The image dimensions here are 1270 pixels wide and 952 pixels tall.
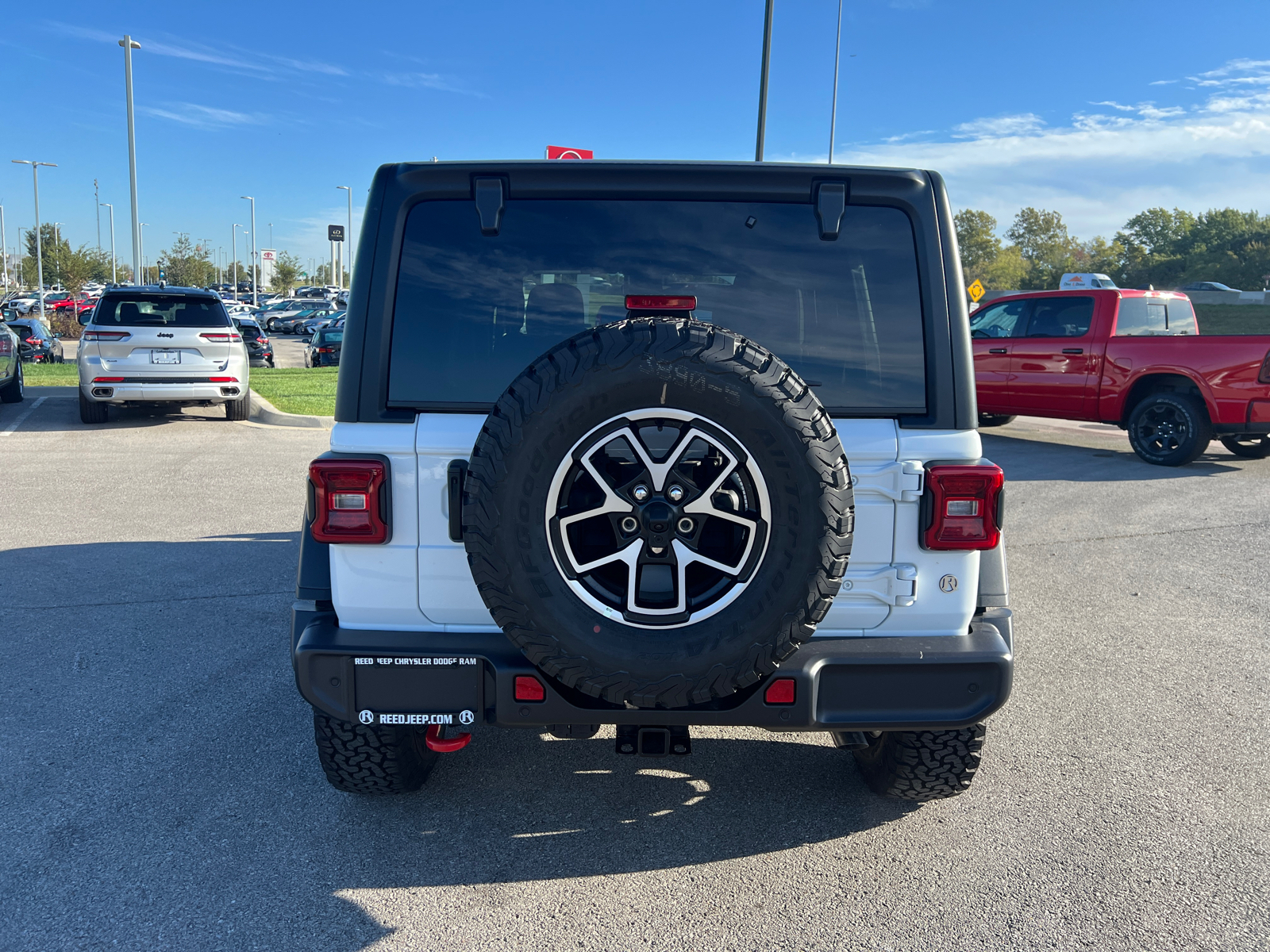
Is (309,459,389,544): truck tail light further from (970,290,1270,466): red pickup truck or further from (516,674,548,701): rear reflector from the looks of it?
(970,290,1270,466): red pickup truck

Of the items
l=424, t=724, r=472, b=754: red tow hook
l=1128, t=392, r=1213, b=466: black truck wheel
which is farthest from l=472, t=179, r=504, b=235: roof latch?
l=1128, t=392, r=1213, b=466: black truck wheel

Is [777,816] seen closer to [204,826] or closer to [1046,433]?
[204,826]

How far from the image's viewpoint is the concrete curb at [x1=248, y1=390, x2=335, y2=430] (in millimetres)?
13383

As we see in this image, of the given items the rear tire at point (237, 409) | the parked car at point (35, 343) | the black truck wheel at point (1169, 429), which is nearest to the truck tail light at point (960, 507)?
the black truck wheel at point (1169, 429)

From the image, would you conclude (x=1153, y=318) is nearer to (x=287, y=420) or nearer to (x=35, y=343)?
(x=287, y=420)

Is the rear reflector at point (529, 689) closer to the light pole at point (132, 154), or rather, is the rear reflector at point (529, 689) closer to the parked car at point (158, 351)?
the parked car at point (158, 351)

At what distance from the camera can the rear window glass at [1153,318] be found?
12.2 meters

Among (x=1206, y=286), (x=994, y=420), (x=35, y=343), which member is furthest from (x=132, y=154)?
(x=1206, y=286)

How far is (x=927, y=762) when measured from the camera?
3.30 metres

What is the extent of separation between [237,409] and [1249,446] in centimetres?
1316

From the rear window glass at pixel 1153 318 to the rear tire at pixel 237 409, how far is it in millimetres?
11156

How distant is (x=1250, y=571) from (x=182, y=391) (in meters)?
11.6

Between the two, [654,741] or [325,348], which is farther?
[325,348]

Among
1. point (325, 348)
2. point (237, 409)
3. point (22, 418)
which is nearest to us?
point (237, 409)
